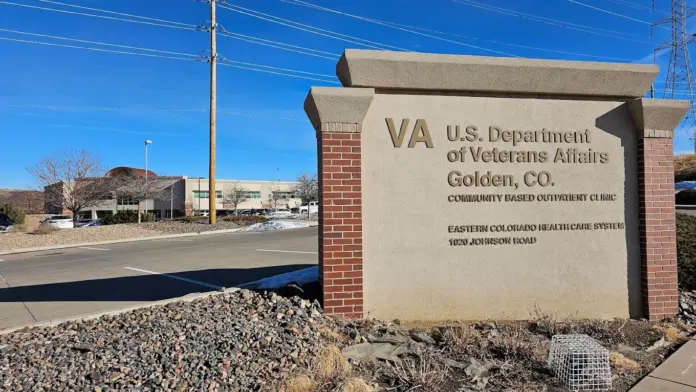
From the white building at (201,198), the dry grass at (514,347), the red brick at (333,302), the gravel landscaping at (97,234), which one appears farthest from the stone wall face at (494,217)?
the white building at (201,198)

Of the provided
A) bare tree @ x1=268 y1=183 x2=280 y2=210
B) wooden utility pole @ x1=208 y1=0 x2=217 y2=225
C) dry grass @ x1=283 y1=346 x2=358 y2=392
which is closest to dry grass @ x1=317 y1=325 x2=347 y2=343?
dry grass @ x1=283 y1=346 x2=358 y2=392

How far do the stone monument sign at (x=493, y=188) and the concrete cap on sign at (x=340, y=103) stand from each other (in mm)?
12

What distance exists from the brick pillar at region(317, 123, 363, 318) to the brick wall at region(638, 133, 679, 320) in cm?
358

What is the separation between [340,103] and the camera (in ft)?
16.3

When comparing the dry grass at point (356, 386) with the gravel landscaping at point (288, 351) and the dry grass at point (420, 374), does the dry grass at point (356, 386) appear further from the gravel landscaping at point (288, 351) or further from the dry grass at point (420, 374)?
the dry grass at point (420, 374)

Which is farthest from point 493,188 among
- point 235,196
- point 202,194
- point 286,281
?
point 202,194

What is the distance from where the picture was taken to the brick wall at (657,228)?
5523 mm

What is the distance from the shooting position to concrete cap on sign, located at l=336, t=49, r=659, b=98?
200 inches

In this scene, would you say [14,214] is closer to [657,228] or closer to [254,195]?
[657,228]

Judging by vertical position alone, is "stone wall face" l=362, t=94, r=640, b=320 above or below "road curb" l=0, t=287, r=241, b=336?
above

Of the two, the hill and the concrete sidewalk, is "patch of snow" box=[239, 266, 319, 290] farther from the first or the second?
the hill

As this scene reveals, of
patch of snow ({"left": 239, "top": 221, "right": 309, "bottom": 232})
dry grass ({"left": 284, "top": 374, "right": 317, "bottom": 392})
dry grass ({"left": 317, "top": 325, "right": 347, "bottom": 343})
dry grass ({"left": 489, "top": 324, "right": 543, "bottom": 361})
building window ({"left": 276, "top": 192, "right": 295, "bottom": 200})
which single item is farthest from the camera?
building window ({"left": 276, "top": 192, "right": 295, "bottom": 200})

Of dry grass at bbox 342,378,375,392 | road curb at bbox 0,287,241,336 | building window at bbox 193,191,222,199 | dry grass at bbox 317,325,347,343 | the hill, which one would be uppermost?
building window at bbox 193,191,222,199

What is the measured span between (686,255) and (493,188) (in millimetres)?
3736
